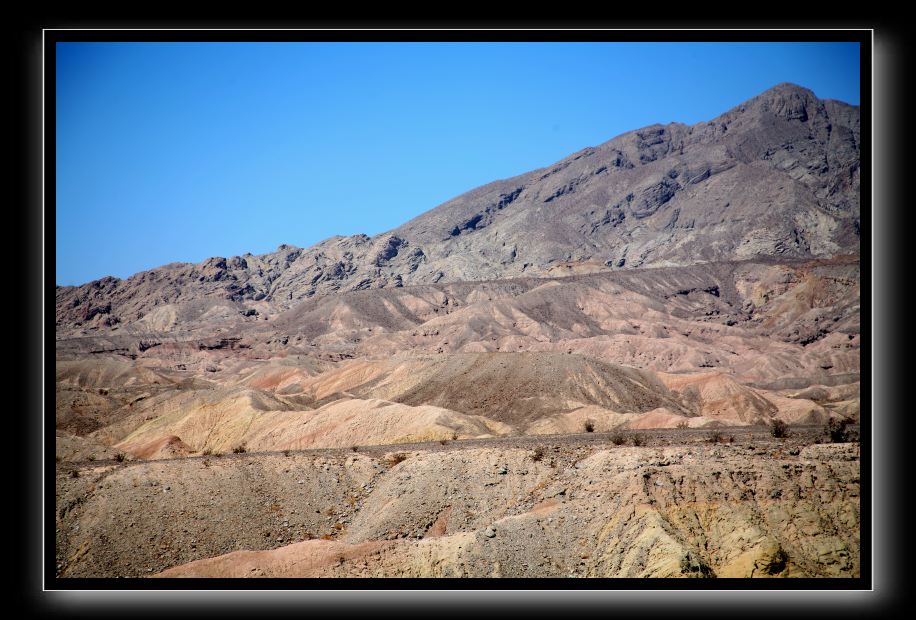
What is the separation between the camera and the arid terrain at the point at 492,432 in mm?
14945

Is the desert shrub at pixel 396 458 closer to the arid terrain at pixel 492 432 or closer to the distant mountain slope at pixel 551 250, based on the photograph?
the arid terrain at pixel 492 432

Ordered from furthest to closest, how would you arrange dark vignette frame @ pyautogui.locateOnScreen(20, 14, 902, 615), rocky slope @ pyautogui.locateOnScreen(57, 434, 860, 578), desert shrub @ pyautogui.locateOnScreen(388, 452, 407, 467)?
1. desert shrub @ pyautogui.locateOnScreen(388, 452, 407, 467)
2. rocky slope @ pyautogui.locateOnScreen(57, 434, 860, 578)
3. dark vignette frame @ pyautogui.locateOnScreen(20, 14, 902, 615)

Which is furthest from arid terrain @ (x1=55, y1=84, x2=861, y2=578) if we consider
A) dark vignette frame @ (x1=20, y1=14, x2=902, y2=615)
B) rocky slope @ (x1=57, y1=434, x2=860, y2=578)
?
Answer: dark vignette frame @ (x1=20, y1=14, x2=902, y2=615)

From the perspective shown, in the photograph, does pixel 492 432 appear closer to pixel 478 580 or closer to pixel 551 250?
pixel 478 580

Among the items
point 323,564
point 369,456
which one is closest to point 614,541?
point 323,564

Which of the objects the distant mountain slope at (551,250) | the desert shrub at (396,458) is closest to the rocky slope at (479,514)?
the desert shrub at (396,458)

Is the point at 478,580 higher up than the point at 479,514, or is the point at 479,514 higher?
the point at 479,514

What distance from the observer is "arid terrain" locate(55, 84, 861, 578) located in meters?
14.9

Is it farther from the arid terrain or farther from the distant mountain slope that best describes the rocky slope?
the distant mountain slope

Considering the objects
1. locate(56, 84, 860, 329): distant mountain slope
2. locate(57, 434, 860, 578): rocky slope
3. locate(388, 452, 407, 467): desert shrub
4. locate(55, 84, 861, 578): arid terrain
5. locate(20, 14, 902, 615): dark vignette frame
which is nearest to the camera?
locate(20, 14, 902, 615): dark vignette frame

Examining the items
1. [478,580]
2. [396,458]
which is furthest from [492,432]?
[478,580]

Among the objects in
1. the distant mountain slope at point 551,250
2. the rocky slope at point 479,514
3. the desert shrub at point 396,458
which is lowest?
the rocky slope at point 479,514

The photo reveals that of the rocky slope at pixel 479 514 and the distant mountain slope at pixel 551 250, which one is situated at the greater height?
the distant mountain slope at pixel 551 250

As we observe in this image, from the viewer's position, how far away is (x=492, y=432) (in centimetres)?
3791
